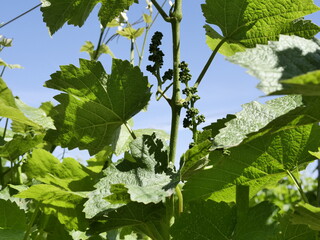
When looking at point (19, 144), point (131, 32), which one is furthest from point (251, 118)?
point (131, 32)

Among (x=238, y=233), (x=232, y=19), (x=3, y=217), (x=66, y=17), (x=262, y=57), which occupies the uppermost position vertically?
(x=66, y=17)

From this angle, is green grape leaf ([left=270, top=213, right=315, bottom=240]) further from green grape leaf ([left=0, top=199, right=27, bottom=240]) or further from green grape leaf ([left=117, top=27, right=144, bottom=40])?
green grape leaf ([left=117, top=27, right=144, bottom=40])

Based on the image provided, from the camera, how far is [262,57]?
2.00 ft

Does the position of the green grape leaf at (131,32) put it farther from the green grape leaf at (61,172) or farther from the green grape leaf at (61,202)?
the green grape leaf at (61,202)

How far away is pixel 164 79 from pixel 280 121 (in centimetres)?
36

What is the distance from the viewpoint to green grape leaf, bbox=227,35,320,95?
0.54 metres

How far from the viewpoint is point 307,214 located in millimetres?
740

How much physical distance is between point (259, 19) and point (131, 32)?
3.07 ft

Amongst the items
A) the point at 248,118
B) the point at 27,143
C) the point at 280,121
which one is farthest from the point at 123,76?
the point at 27,143

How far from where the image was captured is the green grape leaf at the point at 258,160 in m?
0.93

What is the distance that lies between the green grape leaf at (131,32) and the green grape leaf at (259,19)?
2.75ft

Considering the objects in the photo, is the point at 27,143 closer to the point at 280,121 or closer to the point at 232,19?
the point at 232,19

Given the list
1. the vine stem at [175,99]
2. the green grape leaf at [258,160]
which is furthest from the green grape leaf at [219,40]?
the green grape leaf at [258,160]

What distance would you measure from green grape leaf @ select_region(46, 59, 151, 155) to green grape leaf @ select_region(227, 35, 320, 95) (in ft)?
1.32
